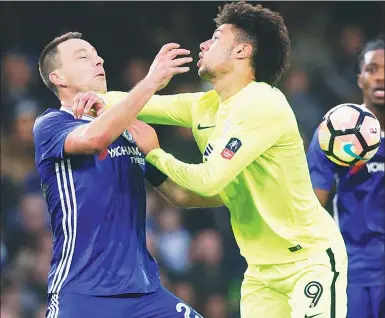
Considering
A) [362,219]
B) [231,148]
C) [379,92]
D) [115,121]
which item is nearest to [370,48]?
[379,92]

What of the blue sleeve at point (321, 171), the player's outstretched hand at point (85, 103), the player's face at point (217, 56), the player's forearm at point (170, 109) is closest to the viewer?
the player's outstretched hand at point (85, 103)

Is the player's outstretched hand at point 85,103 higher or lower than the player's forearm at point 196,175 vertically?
higher

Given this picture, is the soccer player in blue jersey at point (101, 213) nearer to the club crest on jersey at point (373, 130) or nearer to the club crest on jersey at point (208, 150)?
the club crest on jersey at point (208, 150)

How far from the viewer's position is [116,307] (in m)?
4.82

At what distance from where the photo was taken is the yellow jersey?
4918 mm

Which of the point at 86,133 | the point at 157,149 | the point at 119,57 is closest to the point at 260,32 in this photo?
the point at 157,149

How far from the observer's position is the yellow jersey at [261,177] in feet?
16.1

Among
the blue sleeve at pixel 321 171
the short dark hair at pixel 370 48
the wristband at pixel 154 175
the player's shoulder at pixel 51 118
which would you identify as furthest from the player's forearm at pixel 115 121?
the short dark hair at pixel 370 48

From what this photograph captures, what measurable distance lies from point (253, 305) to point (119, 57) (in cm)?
670

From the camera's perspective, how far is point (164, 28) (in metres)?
11.9

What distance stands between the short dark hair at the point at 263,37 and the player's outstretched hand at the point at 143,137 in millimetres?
673

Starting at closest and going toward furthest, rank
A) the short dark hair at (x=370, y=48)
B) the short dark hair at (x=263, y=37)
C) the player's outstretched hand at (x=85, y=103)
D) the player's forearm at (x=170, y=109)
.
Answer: the player's outstretched hand at (x=85, y=103), the short dark hair at (x=263, y=37), the player's forearm at (x=170, y=109), the short dark hair at (x=370, y=48)

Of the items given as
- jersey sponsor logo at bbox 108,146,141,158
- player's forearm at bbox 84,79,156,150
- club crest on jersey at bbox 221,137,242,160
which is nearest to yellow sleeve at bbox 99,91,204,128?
jersey sponsor logo at bbox 108,146,141,158

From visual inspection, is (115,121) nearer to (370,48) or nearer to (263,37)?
(263,37)
